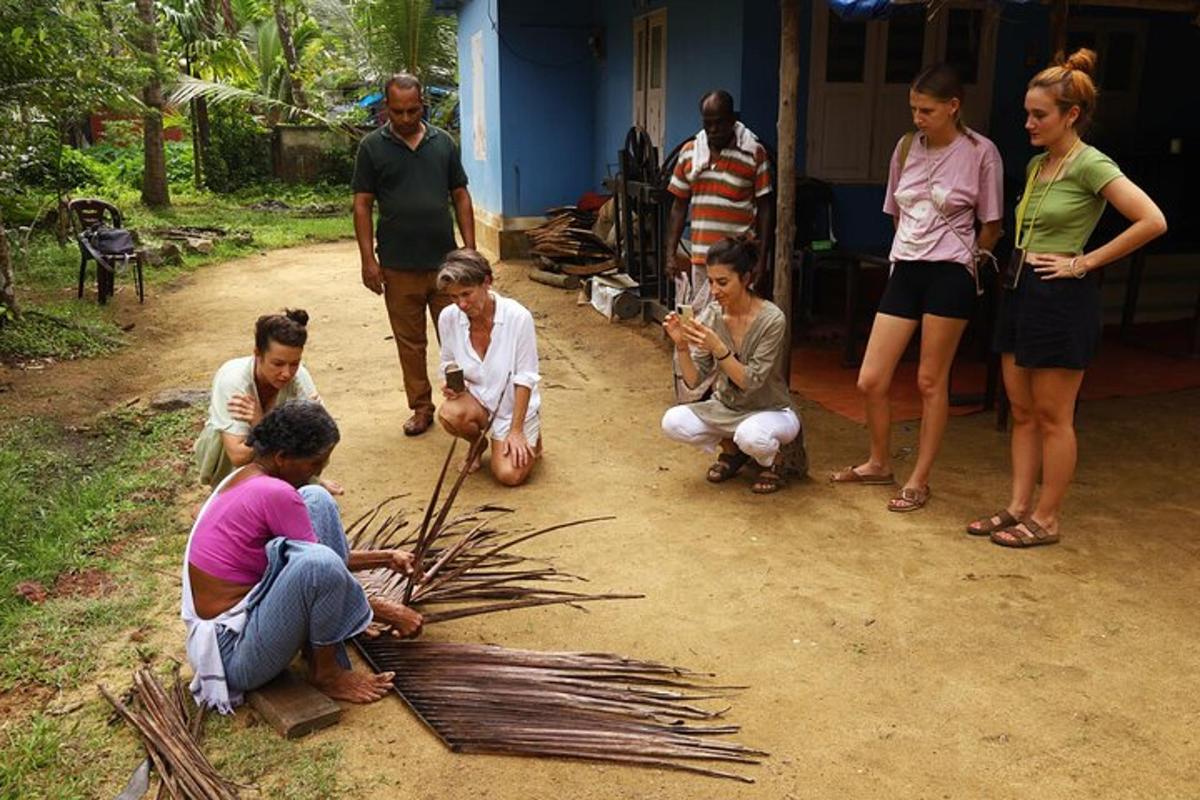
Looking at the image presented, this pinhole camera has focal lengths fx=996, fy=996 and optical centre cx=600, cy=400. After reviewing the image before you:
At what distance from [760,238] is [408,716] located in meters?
3.72

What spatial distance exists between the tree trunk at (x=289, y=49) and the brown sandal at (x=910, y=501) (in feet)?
55.3

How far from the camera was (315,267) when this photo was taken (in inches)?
484

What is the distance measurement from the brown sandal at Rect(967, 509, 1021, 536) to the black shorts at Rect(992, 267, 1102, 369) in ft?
2.28

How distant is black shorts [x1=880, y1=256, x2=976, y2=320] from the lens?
163 inches

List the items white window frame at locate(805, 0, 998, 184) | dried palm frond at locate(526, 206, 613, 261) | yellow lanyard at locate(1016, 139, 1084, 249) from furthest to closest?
1. dried palm frond at locate(526, 206, 613, 261)
2. white window frame at locate(805, 0, 998, 184)
3. yellow lanyard at locate(1016, 139, 1084, 249)

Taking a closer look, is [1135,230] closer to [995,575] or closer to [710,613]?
[995,575]

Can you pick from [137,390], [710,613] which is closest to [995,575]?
[710,613]

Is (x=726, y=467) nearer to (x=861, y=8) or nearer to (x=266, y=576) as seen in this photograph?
(x=861, y=8)

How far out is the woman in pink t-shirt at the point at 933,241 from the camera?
407cm

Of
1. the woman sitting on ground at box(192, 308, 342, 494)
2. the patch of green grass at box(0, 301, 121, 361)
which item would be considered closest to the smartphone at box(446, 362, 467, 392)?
the woman sitting on ground at box(192, 308, 342, 494)

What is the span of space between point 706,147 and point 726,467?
2.05 meters

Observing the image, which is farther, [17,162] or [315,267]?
[315,267]

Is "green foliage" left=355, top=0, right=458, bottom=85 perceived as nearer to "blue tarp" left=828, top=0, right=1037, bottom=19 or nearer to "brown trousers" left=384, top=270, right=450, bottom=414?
"brown trousers" left=384, top=270, right=450, bottom=414

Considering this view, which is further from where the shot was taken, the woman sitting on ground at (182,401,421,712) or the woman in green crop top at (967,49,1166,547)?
the woman in green crop top at (967,49,1166,547)
